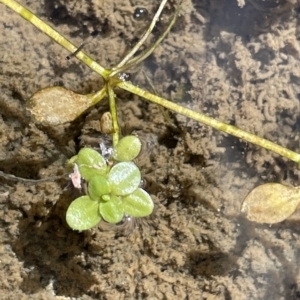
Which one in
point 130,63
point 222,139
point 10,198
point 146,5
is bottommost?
point 10,198

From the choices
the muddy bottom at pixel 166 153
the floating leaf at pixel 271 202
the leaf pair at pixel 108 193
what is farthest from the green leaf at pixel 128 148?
the floating leaf at pixel 271 202

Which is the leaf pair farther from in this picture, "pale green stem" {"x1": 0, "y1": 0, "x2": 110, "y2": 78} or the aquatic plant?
"pale green stem" {"x1": 0, "y1": 0, "x2": 110, "y2": 78}

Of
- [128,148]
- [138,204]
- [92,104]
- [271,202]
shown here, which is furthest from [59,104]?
[271,202]

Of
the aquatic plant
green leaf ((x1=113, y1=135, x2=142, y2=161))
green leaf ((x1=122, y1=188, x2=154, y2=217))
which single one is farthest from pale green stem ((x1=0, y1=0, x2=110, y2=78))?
green leaf ((x1=122, y1=188, x2=154, y2=217))

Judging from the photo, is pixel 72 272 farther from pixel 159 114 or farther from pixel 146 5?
pixel 146 5

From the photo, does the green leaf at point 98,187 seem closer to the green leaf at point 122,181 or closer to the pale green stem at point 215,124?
the green leaf at point 122,181

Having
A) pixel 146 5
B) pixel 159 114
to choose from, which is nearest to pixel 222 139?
pixel 159 114
